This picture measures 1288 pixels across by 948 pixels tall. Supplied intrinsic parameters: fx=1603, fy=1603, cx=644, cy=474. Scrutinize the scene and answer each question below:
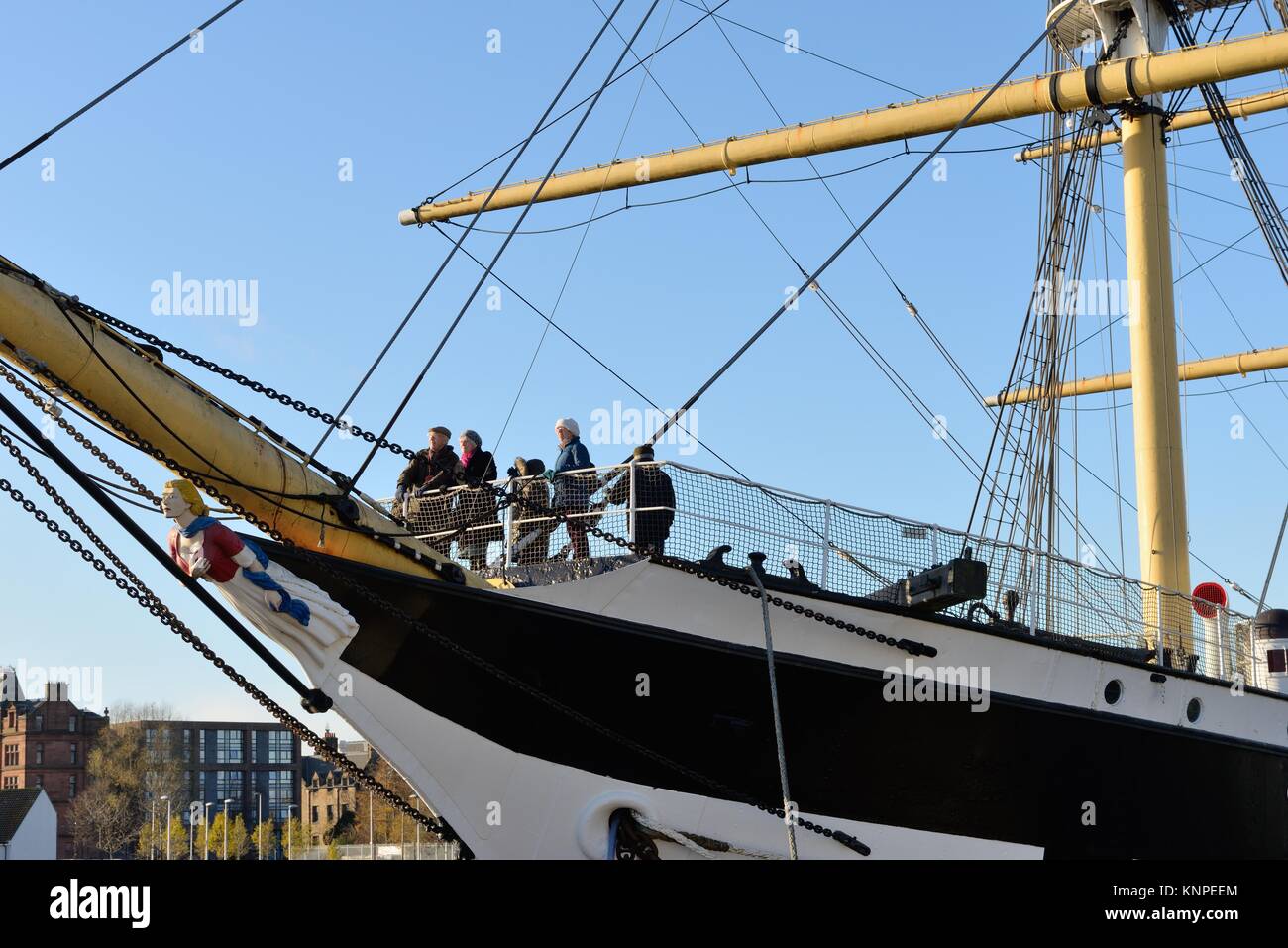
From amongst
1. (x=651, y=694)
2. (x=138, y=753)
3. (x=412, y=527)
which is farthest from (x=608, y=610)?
(x=138, y=753)

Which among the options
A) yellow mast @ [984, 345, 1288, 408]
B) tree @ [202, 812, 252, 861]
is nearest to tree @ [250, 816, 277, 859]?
tree @ [202, 812, 252, 861]

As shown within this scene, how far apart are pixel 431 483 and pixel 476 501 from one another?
41 cm

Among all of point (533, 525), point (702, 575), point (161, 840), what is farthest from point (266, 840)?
point (702, 575)

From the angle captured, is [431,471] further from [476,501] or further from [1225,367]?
[1225,367]

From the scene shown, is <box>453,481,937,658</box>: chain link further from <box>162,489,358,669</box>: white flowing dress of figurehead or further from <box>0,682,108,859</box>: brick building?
<box>0,682,108,859</box>: brick building

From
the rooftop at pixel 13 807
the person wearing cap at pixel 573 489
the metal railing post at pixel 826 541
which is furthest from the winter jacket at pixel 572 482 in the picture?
the rooftop at pixel 13 807

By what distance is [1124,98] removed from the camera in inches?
639

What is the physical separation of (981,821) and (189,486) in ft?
→ 19.6

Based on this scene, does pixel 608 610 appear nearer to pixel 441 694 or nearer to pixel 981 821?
pixel 441 694

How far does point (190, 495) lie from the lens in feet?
30.5

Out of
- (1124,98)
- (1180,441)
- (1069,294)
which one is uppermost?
(1124,98)

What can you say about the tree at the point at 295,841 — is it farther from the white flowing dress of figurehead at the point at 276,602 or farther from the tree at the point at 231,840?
the white flowing dress of figurehead at the point at 276,602

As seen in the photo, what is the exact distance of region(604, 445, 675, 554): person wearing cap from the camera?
1047 centimetres

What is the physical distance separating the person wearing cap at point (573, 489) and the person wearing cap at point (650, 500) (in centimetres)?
32
